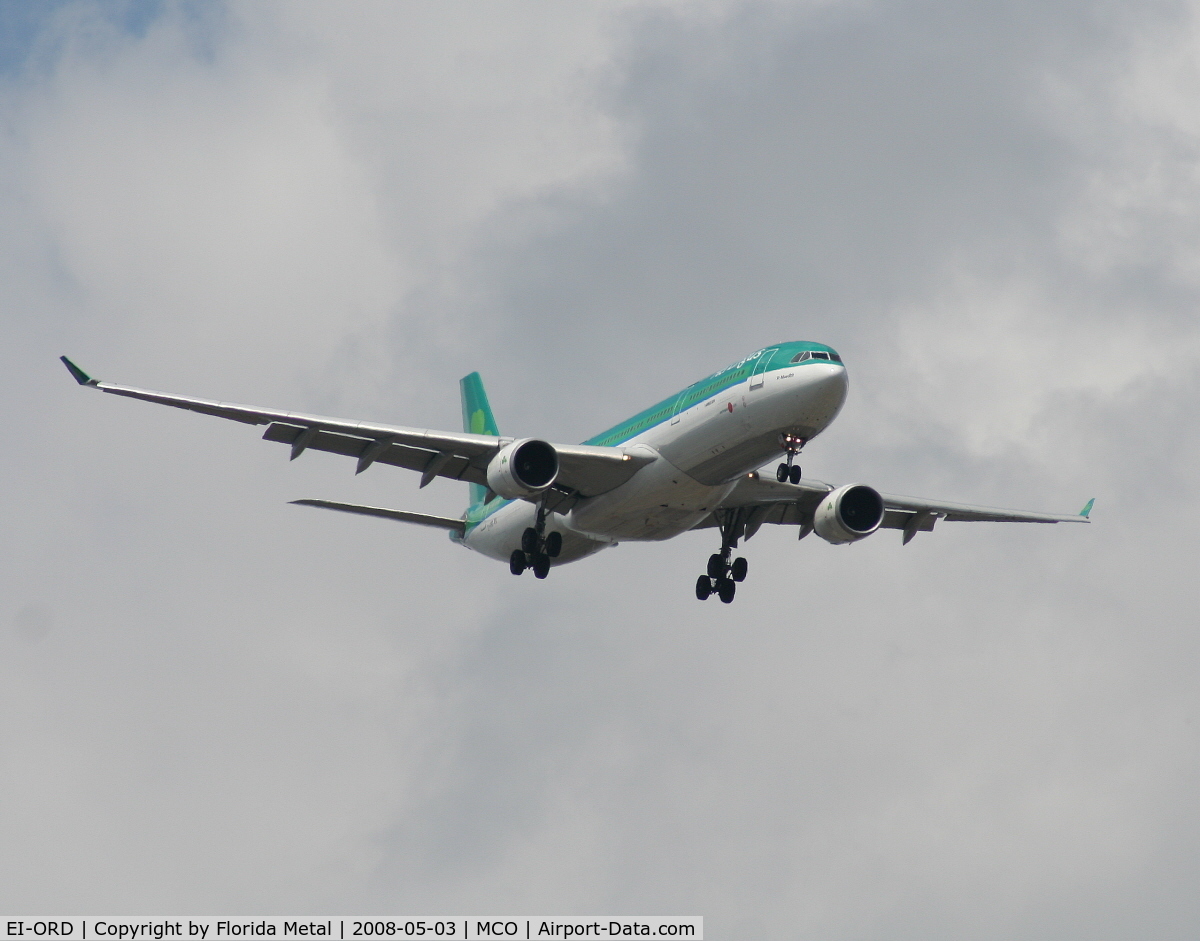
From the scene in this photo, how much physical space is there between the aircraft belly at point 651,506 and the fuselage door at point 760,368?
3.30 metres

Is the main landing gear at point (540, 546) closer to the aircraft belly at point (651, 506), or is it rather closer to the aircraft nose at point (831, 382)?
the aircraft belly at point (651, 506)

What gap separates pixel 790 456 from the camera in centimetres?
4066

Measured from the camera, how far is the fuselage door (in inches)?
1593

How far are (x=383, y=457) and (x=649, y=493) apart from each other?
7.53 meters

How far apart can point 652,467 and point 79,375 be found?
14107 millimetres

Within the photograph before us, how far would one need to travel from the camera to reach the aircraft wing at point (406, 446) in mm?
42750

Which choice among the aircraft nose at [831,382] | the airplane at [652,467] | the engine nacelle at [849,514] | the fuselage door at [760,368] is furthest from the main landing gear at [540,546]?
the aircraft nose at [831,382]

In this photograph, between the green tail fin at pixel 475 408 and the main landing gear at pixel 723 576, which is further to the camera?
the green tail fin at pixel 475 408

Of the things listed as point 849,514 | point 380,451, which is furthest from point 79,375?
point 849,514

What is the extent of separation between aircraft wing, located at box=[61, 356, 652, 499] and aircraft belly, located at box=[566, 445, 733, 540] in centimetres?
35

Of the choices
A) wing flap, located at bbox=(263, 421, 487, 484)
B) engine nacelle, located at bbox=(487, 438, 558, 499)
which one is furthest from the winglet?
engine nacelle, located at bbox=(487, 438, 558, 499)

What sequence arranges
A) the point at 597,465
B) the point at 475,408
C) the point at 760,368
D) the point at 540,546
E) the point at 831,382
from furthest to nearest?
1. the point at 475,408
2. the point at 540,546
3. the point at 597,465
4. the point at 760,368
5. the point at 831,382

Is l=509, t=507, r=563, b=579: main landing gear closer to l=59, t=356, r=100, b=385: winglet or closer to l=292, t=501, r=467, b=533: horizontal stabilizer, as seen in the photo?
l=292, t=501, r=467, b=533: horizontal stabilizer

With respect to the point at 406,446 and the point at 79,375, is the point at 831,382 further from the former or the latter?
the point at 79,375
